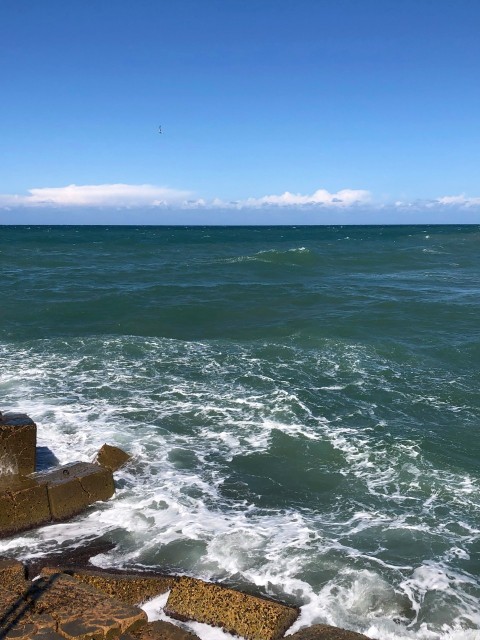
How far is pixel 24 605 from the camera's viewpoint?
6.66 meters

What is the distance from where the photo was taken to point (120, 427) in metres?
13.7

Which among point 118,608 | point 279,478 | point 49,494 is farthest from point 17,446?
point 279,478

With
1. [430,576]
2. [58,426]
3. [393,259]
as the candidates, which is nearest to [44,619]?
[430,576]

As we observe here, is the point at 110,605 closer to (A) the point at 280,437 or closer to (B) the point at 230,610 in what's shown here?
(B) the point at 230,610

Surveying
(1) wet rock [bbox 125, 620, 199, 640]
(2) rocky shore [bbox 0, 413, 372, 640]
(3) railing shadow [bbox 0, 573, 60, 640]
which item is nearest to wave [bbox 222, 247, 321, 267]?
(2) rocky shore [bbox 0, 413, 372, 640]

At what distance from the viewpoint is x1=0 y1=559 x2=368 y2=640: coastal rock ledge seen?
630 cm

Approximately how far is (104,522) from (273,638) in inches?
152

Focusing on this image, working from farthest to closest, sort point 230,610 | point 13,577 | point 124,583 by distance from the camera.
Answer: point 124,583, point 13,577, point 230,610

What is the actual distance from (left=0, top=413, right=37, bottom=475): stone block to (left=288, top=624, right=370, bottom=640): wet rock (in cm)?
553

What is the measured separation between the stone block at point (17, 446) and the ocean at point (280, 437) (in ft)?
3.88

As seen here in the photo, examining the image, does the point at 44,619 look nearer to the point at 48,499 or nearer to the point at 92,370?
the point at 48,499

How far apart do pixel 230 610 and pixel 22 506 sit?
4.04 metres

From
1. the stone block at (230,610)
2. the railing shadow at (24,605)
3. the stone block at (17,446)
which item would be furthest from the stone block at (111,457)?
the stone block at (230,610)

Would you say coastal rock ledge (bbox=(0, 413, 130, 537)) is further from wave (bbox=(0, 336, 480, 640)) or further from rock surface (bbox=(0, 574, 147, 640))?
rock surface (bbox=(0, 574, 147, 640))
